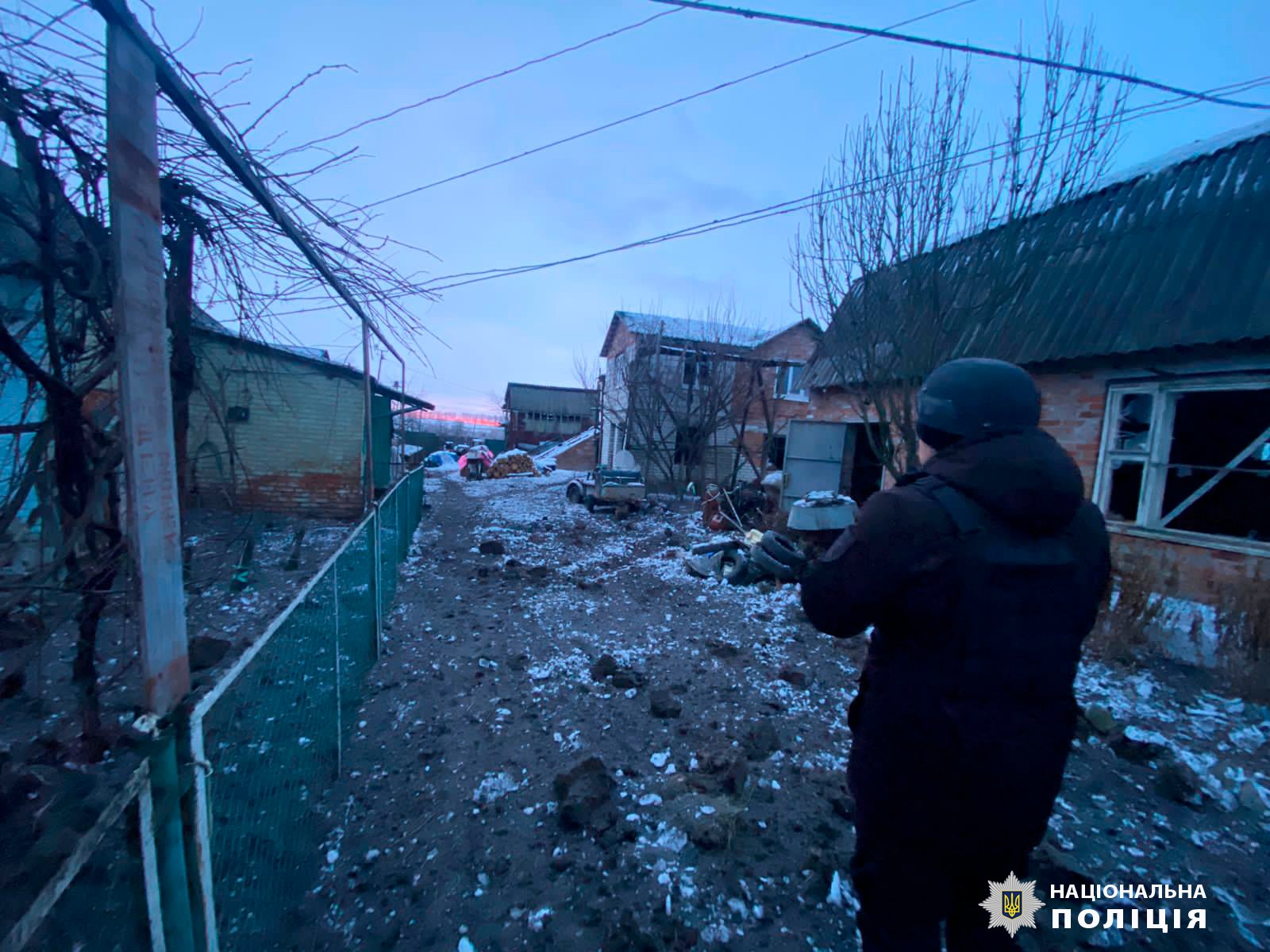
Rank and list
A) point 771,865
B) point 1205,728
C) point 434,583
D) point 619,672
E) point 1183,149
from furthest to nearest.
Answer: point 434,583 < point 1183,149 < point 619,672 < point 1205,728 < point 771,865

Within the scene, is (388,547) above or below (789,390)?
below

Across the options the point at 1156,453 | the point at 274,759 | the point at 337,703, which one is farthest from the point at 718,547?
the point at 274,759

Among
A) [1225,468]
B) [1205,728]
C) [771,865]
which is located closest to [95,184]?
[771,865]

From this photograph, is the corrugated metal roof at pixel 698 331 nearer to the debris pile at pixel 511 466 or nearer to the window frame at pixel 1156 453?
the debris pile at pixel 511 466

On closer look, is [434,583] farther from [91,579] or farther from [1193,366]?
[1193,366]

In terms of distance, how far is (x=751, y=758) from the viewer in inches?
131

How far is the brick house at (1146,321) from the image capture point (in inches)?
191

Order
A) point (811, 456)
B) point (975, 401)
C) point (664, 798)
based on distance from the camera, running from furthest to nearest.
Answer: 1. point (811, 456)
2. point (664, 798)
3. point (975, 401)

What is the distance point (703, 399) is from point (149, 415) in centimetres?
1480

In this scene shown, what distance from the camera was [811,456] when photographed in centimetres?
959

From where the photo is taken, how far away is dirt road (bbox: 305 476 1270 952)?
7.26 ft

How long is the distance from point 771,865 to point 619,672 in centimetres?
209

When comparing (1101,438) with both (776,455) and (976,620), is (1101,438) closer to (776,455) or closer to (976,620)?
(976,620)

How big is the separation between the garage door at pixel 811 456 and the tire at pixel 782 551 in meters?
7.68
